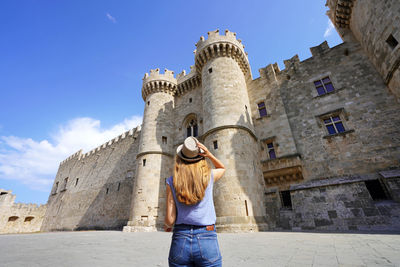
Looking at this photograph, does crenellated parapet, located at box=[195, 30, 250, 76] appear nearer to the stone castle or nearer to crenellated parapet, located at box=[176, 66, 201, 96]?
the stone castle

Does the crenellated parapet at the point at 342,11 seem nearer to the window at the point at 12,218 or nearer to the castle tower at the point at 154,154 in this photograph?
the castle tower at the point at 154,154

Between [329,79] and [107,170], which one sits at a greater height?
[329,79]

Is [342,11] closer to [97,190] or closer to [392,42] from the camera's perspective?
[392,42]

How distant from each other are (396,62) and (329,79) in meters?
3.07

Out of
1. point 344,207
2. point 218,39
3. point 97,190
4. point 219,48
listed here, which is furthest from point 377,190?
point 97,190

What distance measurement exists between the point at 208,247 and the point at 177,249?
22 cm

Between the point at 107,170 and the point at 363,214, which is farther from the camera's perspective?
the point at 107,170

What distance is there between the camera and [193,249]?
3.92ft

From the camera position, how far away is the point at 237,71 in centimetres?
1230

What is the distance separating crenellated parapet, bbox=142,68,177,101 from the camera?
1527 centimetres

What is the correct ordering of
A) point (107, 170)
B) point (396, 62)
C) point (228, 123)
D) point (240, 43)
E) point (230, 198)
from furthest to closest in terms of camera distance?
point (107, 170) → point (240, 43) → point (228, 123) → point (230, 198) → point (396, 62)

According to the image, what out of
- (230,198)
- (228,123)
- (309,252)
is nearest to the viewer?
(309,252)

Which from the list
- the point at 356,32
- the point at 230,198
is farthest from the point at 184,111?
the point at 356,32

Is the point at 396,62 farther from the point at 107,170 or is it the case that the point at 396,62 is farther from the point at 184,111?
the point at 107,170
